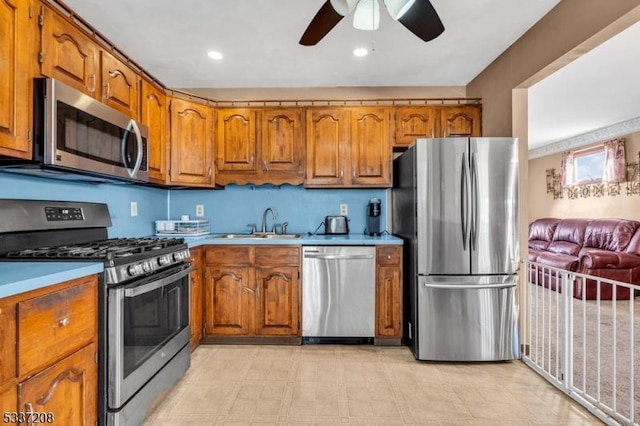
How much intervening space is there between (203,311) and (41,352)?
1753 millimetres

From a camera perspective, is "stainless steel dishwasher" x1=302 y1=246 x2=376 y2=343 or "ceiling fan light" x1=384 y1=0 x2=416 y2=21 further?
"stainless steel dishwasher" x1=302 y1=246 x2=376 y2=343

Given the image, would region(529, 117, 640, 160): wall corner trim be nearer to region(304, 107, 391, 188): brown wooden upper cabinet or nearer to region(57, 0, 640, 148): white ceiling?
region(57, 0, 640, 148): white ceiling

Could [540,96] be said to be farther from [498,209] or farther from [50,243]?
[50,243]

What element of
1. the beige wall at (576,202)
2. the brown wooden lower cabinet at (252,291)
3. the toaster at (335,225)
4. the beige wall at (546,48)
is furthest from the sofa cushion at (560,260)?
the brown wooden lower cabinet at (252,291)

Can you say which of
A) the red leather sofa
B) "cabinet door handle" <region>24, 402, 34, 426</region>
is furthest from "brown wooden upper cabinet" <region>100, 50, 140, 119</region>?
the red leather sofa

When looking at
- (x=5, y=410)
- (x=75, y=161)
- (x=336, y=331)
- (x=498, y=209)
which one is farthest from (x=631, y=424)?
(x=75, y=161)

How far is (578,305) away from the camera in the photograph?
4.19 m

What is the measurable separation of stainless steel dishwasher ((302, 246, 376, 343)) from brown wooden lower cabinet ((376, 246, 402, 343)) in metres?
0.06

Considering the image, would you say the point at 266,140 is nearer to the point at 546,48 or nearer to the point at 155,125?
the point at 155,125

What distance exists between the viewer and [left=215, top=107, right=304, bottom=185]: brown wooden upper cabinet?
328cm

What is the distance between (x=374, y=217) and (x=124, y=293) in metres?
2.32

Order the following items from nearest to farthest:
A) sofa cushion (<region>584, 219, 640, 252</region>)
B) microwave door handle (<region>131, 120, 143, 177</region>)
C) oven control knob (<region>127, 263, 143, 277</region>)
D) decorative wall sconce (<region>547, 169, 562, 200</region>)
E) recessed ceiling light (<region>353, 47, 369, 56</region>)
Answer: oven control knob (<region>127, 263, 143, 277</region>), microwave door handle (<region>131, 120, 143, 177</region>), recessed ceiling light (<region>353, 47, 369, 56</region>), sofa cushion (<region>584, 219, 640, 252</region>), decorative wall sconce (<region>547, 169, 562, 200</region>)

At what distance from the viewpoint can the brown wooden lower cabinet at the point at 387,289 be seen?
2930mm

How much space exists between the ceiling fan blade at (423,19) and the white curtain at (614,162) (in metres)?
5.17
